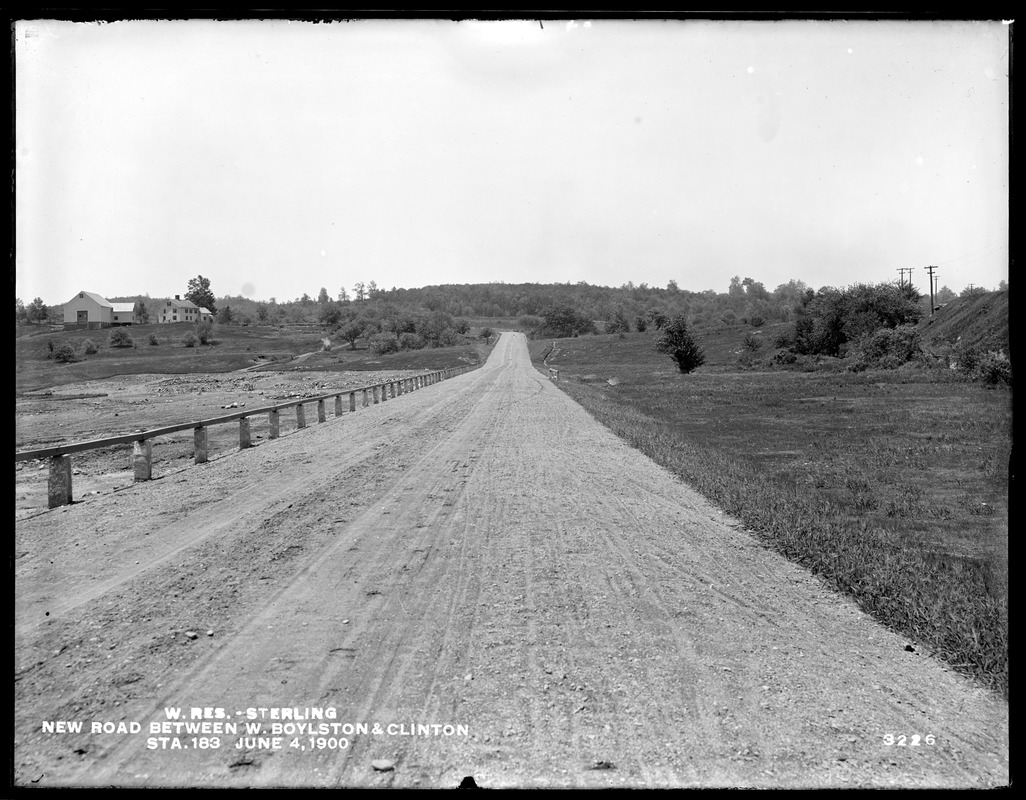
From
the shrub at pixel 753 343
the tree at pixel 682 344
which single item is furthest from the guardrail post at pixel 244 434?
the shrub at pixel 753 343

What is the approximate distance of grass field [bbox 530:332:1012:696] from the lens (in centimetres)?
401

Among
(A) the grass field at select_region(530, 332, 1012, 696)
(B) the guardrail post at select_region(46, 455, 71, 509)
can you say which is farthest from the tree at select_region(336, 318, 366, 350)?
(B) the guardrail post at select_region(46, 455, 71, 509)

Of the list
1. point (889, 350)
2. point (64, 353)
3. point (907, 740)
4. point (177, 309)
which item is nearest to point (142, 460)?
point (177, 309)

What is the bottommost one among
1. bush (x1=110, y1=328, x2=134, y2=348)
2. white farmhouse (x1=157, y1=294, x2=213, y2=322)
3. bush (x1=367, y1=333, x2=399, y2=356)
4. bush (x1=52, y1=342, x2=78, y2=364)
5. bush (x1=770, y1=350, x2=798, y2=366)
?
bush (x1=770, y1=350, x2=798, y2=366)

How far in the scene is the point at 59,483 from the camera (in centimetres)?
699

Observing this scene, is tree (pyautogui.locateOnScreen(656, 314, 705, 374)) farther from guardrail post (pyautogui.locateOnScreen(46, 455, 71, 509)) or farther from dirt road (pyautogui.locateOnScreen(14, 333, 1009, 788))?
guardrail post (pyautogui.locateOnScreen(46, 455, 71, 509))

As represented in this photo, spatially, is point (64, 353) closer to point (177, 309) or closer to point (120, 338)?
point (177, 309)

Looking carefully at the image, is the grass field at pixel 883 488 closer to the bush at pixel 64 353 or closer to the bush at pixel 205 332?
the bush at pixel 64 353

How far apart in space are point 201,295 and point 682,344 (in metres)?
56.6

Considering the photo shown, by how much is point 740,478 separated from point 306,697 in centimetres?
881

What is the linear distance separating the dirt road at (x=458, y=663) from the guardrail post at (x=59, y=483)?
14.8 inches

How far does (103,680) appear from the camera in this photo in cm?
301

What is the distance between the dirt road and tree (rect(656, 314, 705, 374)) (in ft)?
175
